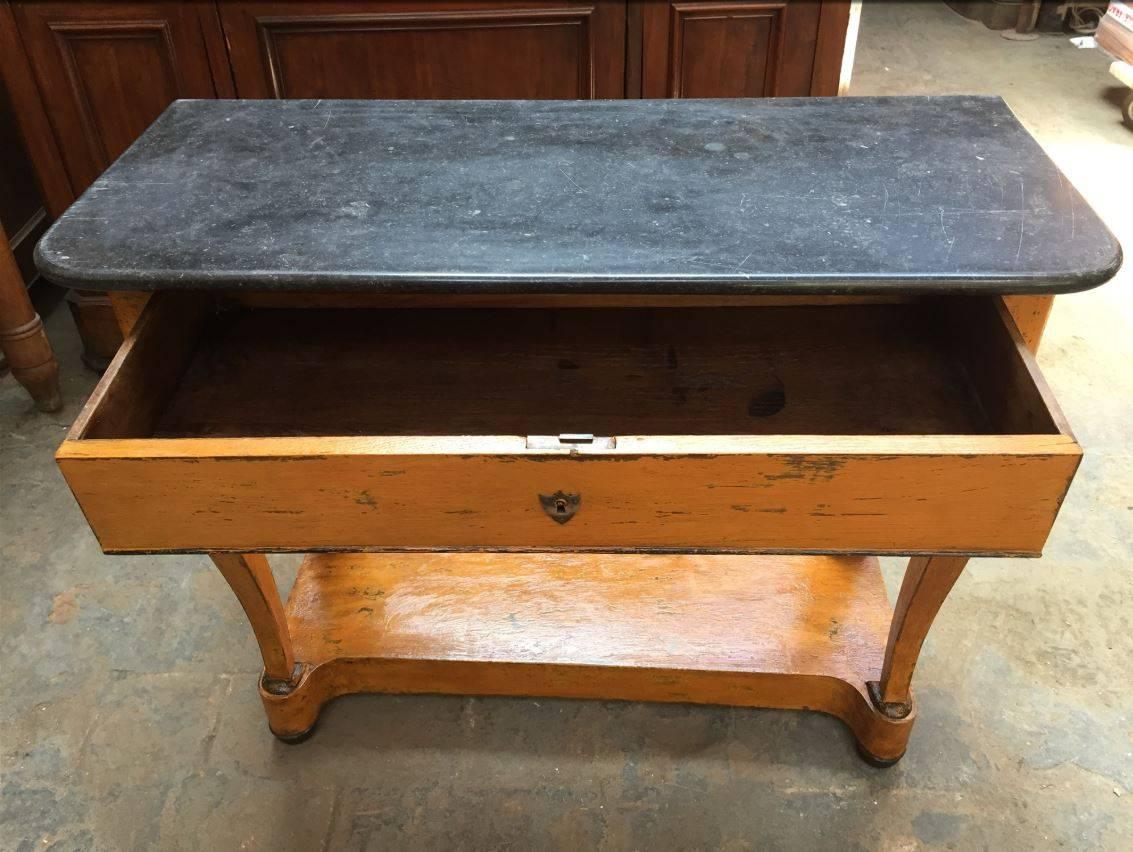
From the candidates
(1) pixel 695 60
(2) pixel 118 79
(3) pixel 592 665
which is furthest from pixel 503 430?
(2) pixel 118 79

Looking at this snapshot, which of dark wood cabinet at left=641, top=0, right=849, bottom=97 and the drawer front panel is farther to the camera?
dark wood cabinet at left=641, top=0, right=849, bottom=97

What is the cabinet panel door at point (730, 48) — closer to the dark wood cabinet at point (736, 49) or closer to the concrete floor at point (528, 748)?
the dark wood cabinet at point (736, 49)

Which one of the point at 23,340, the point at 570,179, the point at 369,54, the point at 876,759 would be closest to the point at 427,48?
the point at 369,54

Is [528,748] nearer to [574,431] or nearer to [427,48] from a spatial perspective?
[574,431]

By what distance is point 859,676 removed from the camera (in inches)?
49.6

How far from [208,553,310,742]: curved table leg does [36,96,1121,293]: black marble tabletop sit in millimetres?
344

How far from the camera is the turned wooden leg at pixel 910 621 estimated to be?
1.05 m

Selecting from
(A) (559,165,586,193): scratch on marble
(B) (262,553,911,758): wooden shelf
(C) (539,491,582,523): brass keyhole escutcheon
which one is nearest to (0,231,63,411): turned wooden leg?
(B) (262,553,911,758): wooden shelf

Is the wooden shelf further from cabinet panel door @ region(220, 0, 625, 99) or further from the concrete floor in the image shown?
cabinet panel door @ region(220, 0, 625, 99)

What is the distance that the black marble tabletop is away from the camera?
36.1 inches

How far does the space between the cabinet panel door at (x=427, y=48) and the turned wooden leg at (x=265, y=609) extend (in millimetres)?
1035

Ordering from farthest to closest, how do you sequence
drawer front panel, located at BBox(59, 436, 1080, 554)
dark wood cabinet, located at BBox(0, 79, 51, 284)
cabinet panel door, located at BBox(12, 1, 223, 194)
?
dark wood cabinet, located at BBox(0, 79, 51, 284) < cabinet panel door, located at BBox(12, 1, 223, 194) < drawer front panel, located at BBox(59, 436, 1080, 554)

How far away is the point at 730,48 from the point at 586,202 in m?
0.89

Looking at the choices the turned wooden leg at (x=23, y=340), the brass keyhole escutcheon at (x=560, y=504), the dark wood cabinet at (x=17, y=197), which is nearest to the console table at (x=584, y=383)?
the brass keyhole escutcheon at (x=560, y=504)
